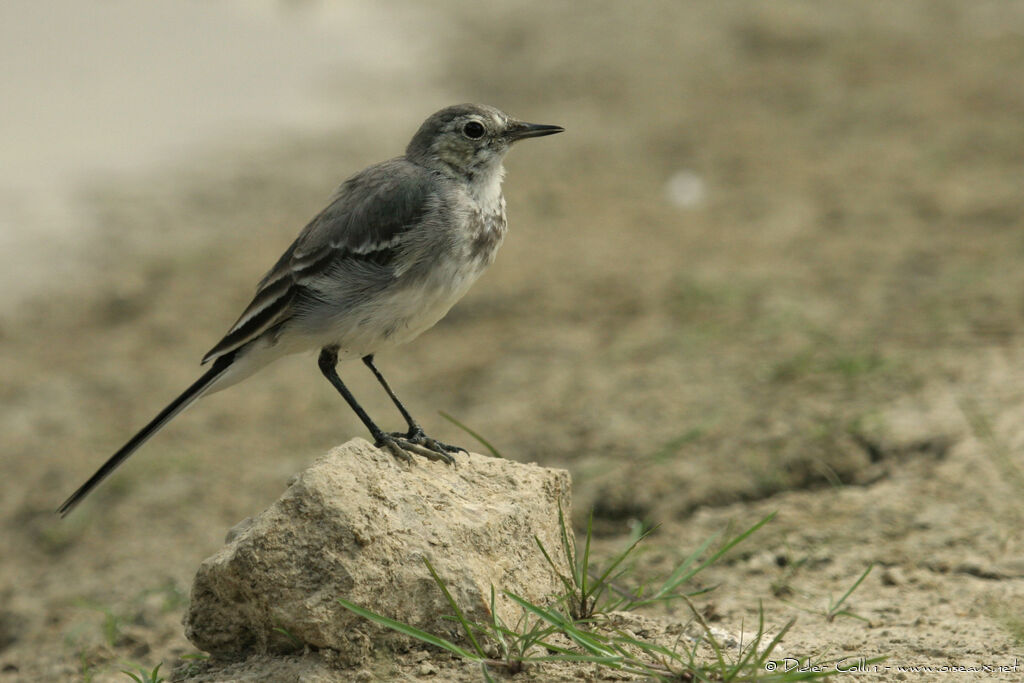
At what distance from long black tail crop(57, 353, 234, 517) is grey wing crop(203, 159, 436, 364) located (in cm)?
16

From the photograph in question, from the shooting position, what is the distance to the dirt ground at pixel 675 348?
5.07 meters

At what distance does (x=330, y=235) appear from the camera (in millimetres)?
4996

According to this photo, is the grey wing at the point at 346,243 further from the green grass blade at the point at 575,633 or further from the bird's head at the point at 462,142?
the green grass blade at the point at 575,633

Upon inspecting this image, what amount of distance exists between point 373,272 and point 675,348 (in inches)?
121

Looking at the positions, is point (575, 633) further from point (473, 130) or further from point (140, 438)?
point (473, 130)

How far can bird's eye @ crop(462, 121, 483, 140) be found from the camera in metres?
5.33

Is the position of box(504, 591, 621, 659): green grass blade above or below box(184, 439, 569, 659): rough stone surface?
below

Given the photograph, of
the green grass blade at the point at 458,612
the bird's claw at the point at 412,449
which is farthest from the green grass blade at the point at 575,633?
the bird's claw at the point at 412,449

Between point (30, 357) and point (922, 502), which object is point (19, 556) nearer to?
point (30, 357)

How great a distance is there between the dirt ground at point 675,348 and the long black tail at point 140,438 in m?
0.66

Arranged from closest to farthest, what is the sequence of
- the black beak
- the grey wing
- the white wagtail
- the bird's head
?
the white wagtail → the grey wing → the bird's head → the black beak

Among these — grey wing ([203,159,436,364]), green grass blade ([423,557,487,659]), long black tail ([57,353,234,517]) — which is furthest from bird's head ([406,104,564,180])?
green grass blade ([423,557,487,659])

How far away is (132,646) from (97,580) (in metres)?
1.09

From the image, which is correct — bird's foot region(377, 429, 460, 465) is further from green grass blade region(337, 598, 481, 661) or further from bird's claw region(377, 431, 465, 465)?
green grass blade region(337, 598, 481, 661)
